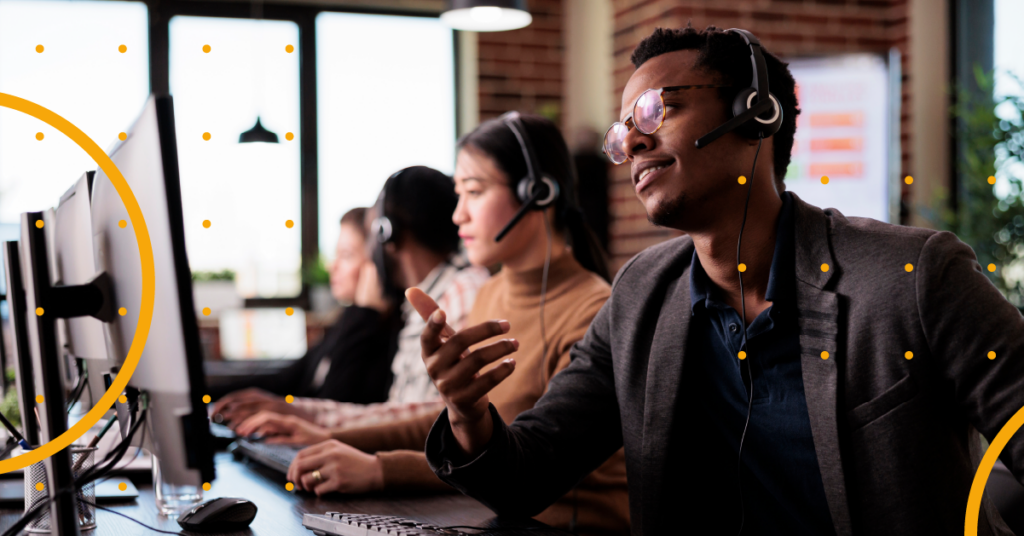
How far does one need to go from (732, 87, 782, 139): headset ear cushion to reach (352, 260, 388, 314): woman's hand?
5.14 ft

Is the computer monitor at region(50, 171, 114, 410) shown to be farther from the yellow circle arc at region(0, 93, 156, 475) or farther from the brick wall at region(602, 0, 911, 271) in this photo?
the brick wall at region(602, 0, 911, 271)

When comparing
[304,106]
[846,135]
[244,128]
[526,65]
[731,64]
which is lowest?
[731,64]

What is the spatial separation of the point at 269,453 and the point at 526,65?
3.66 m

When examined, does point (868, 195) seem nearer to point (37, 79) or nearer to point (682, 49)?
point (682, 49)

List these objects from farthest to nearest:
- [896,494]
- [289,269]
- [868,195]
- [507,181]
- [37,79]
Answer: [289,269], [37,79], [868,195], [507,181], [896,494]

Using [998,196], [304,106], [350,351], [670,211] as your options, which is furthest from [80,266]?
[304,106]

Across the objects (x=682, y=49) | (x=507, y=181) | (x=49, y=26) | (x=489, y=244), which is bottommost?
(x=489, y=244)

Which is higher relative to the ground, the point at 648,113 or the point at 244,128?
the point at 244,128

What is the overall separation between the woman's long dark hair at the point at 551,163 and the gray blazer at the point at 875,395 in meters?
0.57

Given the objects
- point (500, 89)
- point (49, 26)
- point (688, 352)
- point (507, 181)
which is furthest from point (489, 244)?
point (49, 26)

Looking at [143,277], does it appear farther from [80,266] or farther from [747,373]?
[747,373]

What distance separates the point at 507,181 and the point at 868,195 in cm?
225

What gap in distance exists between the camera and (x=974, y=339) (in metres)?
0.93

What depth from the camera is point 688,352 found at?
1197 mm
